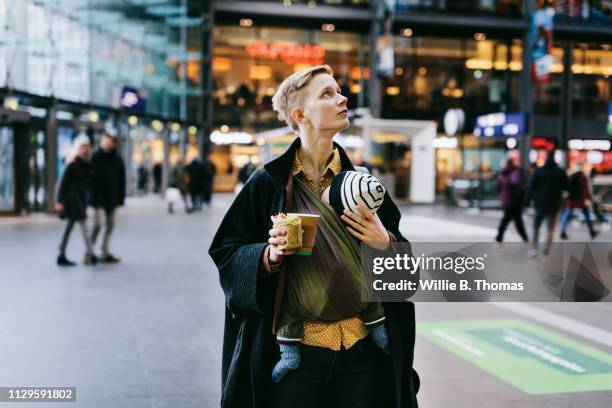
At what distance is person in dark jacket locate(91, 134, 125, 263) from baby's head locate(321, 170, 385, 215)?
30.1 ft

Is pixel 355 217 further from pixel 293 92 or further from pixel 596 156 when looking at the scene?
pixel 596 156

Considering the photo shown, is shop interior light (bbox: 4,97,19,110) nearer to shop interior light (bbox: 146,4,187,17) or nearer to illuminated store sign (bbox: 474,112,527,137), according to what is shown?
shop interior light (bbox: 146,4,187,17)

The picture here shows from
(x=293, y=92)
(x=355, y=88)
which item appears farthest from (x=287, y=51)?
(x=293, y=92)

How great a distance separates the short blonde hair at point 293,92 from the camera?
91.6 inches

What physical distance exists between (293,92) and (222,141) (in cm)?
3558

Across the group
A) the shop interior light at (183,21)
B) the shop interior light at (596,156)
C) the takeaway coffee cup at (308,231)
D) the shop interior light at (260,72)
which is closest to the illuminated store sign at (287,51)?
the shop interior light at (260,72)

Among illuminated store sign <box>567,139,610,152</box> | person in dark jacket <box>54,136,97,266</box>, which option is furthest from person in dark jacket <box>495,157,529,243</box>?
illuminated store sign <box>567,139,610,152</box>

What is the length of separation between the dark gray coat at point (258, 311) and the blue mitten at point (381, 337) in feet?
0.08

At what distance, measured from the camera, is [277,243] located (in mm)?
2027

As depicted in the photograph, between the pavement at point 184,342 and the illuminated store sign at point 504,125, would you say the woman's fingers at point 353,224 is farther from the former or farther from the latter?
the illuminated store sign at point 504,125

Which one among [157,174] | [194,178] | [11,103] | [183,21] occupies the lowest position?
[157,174]

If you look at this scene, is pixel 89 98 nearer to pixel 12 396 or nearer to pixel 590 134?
pixel 12 396

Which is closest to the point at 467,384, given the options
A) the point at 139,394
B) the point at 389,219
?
the point at 139,394

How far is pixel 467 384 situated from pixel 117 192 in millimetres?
7469
